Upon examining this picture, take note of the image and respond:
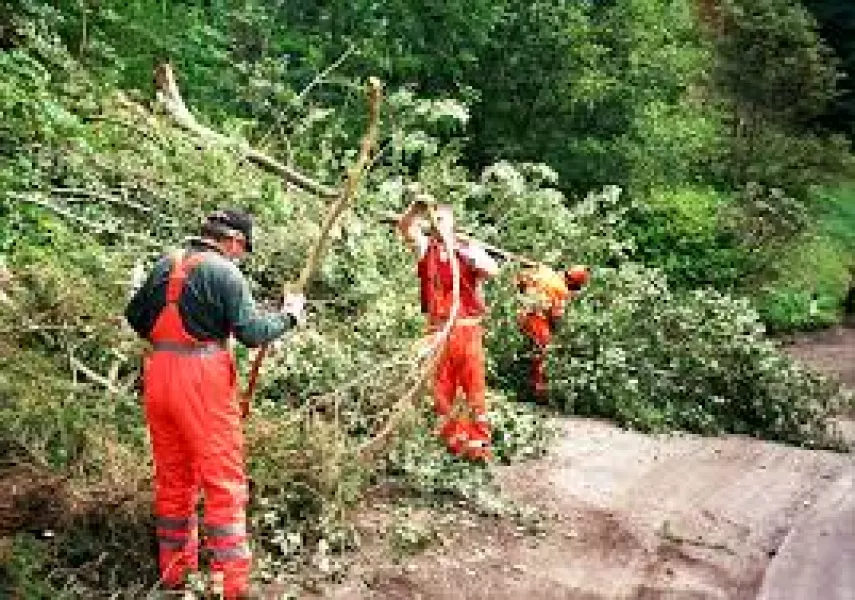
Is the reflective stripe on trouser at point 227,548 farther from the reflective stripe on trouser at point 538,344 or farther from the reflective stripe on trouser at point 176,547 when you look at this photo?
the reflective stripe on trouser at point 538,344

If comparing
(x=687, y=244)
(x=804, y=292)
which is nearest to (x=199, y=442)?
(x=687, y=244)

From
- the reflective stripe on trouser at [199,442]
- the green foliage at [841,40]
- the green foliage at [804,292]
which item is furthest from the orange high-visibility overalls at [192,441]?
the green foliage at [841,40]

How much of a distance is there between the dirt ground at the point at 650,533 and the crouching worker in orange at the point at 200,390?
947 millimetres

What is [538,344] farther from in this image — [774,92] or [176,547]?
[774,92]

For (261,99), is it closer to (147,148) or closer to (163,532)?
(147,148)

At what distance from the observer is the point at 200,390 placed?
6719 mm

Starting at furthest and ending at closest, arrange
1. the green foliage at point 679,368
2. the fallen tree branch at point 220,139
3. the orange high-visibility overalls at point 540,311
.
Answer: the green foliage at point 679,368 → the orange high-visibility overalls at point 540,311 → the fallen tree branch at point 220,139

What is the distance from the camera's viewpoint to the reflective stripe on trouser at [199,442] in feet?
22.0

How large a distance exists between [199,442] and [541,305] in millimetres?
4880

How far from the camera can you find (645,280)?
12.5m

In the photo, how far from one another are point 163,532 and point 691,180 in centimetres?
1613

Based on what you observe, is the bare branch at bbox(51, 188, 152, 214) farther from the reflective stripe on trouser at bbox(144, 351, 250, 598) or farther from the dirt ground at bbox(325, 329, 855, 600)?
the reflective stripe on trouser at bbox(144, 351, 250, 598)

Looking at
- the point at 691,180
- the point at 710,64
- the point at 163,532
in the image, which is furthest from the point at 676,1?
the point at 163,532

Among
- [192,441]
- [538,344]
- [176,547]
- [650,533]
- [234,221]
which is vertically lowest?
[650,533]
